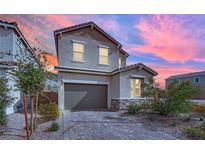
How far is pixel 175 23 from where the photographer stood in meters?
9.59

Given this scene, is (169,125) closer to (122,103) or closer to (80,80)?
(122,103)

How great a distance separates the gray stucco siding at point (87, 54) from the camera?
11.4 meters

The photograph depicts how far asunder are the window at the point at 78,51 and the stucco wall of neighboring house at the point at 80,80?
1.14 m

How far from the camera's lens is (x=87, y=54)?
12117 millimetres

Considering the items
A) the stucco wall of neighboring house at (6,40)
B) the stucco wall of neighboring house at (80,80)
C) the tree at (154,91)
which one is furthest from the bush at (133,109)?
the stucco wall of neighboring house at (6,40)

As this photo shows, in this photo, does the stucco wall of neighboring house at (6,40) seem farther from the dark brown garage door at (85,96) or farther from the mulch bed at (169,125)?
the mulch bed at (169,125)

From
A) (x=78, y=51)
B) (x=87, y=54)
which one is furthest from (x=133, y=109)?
(x=78, y=51)

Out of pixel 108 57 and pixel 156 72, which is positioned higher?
pixel 108 57

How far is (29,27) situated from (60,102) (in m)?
4.98

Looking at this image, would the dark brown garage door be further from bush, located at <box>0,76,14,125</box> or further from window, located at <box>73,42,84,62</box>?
bush, located at <box>0,76,14,125</box>

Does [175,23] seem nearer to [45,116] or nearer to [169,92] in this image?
[169,92]
